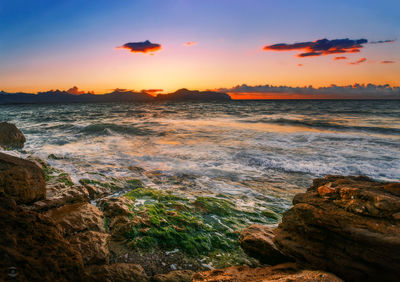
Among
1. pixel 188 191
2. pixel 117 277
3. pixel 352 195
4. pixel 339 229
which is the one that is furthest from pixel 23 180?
pixel 352 195

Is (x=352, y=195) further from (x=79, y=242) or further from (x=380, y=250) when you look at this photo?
(x=79, y=242)

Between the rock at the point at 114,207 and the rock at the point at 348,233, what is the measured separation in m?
3.00

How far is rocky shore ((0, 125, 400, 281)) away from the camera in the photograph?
2.19 meters

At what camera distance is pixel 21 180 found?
3.46m

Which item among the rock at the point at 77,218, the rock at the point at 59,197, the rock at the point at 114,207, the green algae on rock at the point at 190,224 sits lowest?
the green algae on rock at the point at 190,224

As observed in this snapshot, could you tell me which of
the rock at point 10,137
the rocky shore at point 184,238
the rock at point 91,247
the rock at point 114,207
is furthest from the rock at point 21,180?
the rock at point 10,137

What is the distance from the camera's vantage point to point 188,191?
6.70m

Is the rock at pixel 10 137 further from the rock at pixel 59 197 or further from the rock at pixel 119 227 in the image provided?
the rock at pixel 119 227

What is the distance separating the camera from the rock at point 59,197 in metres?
3.84

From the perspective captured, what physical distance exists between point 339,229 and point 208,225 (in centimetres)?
257

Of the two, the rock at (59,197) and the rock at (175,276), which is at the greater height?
the rock at (59,197)

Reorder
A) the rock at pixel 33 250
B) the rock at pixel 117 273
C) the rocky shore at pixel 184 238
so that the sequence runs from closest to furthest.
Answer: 1. the rock at pixel 33 250
2. the rocky shore at pixel 184 238
3. the rock at pixel 117 273

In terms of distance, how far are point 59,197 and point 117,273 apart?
2262 mm

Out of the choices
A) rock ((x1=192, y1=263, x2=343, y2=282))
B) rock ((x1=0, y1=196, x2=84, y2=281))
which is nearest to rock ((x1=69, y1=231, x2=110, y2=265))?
rock ((x1=0, y1=196, x2=84, y2=281))
